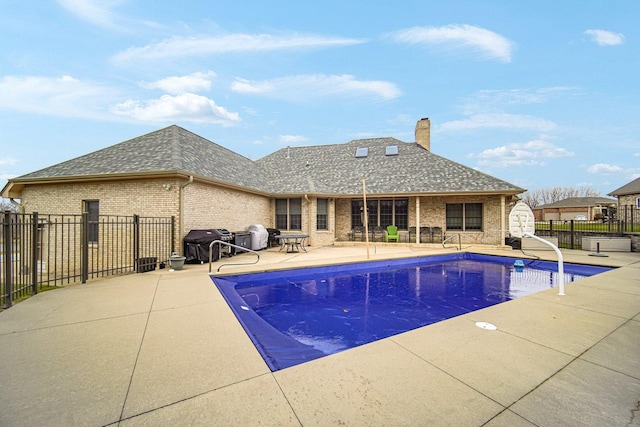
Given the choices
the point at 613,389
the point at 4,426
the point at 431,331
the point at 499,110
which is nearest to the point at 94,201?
the point at 4,426

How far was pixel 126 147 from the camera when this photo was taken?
11.1 m

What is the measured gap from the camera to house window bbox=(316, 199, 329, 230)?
14789mm

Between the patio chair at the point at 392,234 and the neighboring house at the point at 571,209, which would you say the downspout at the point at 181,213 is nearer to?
the patio chair at the point at 392,234

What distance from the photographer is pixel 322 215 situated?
14883 millimetres

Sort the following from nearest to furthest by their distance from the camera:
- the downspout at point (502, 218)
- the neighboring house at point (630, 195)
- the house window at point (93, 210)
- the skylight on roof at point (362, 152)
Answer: the house window at point (93, 210) → the downspout at point (502, 218) → the skylight on roof at point (362, 152) → the neighboring house at point (630, 195)

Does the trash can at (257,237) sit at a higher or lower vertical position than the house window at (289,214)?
lower

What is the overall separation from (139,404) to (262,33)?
42.5 ft

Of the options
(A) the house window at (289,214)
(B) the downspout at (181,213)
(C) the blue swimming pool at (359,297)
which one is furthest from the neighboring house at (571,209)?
(B) the downspout at (181,213)

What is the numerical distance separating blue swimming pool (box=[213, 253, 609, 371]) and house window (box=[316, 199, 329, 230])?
5341 millimetres

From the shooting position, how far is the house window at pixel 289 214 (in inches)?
583

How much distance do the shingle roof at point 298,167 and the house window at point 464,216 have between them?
133cm

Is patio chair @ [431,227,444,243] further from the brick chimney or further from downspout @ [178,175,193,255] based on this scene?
downspout @ [178,175,193,255]

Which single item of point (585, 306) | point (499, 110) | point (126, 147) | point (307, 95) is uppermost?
point (307, 95)

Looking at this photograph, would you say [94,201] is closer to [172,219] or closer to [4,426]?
[172,219]
